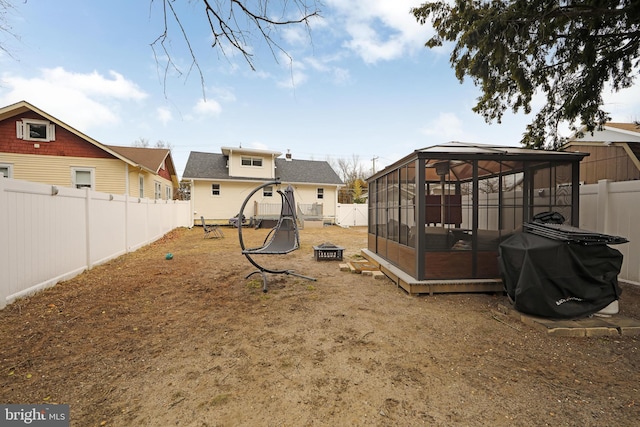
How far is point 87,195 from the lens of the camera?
5.52 metres

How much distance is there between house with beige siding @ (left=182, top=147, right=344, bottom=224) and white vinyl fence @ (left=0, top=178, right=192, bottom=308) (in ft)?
32.3

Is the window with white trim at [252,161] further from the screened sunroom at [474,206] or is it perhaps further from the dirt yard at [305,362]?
the screened sunroom at [474,206]

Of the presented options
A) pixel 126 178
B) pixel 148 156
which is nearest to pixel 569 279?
pixel 126 178

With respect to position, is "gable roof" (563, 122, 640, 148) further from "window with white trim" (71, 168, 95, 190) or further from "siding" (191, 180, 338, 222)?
"window with white trim" (71, 168, 95, 190)

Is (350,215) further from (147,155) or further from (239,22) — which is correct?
(239,22)

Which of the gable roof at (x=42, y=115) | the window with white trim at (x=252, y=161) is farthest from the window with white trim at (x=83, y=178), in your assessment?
the window with white trim at (x=252, y=161)

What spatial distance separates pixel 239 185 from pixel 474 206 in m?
15.6

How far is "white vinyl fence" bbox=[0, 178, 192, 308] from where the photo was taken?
3453 millimetres

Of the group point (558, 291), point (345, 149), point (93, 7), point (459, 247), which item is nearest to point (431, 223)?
point (459, 247)

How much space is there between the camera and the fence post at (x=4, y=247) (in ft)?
10.8

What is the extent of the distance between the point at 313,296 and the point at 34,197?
442 cm

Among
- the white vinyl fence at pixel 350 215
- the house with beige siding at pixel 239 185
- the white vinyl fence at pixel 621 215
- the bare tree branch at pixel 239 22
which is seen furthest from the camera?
the white vinyl fence at pixel 350 215

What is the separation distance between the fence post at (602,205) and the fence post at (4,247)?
9.34m

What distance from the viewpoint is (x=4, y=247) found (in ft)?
10.8
